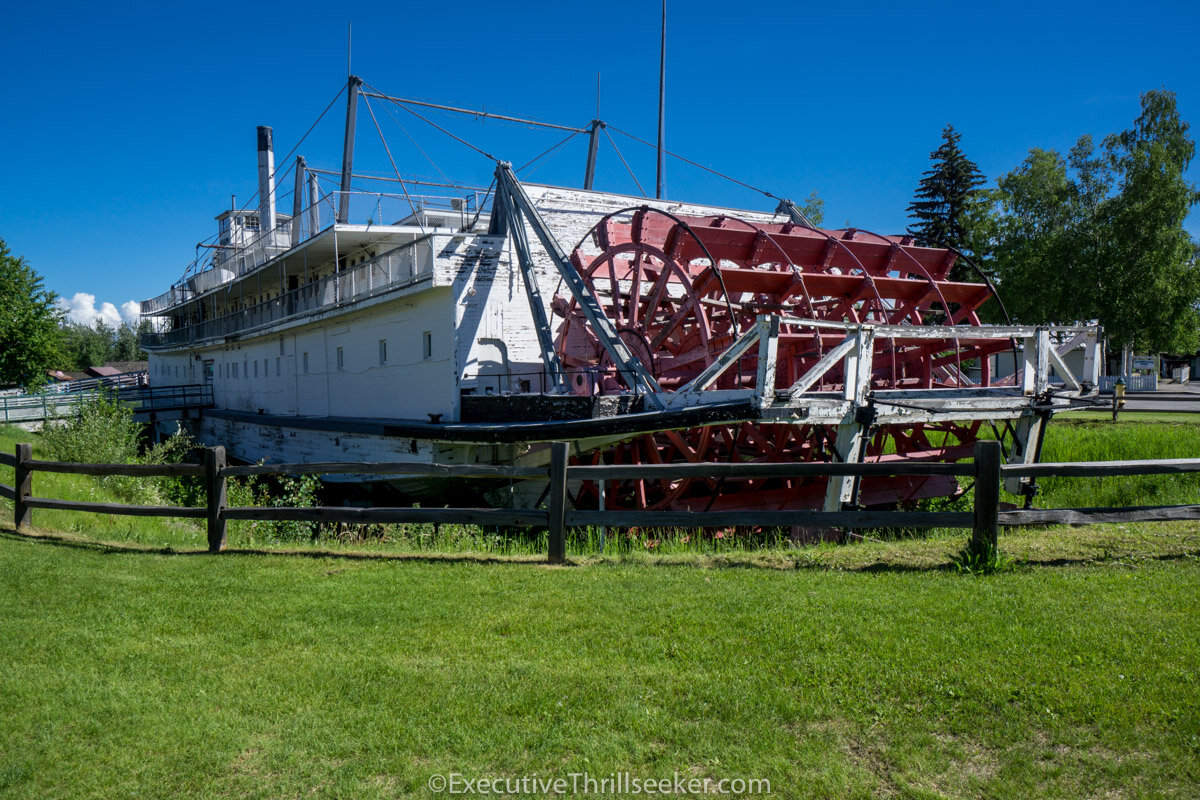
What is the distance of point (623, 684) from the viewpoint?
348 centimetres

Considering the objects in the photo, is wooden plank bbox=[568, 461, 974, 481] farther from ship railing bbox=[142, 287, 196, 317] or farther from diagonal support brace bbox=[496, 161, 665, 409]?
ship railing bbox=[142, 287, 196, 317]

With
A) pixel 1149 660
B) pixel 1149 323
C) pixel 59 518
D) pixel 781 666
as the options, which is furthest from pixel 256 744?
pixel 1149 323

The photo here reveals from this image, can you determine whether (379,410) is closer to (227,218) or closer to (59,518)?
(59,518)

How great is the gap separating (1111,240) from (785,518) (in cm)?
2895

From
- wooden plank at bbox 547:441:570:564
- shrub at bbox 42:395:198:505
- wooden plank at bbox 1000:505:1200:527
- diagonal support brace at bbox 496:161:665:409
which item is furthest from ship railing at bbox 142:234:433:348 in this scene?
wooden plank at bbox 1000:505:1200:527

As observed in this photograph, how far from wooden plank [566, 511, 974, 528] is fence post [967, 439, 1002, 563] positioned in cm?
8

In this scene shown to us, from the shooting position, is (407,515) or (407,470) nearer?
(407,515)

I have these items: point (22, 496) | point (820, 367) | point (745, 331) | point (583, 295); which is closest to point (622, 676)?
point (820, 367)

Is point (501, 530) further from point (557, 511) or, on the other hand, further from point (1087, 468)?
point (1087, 468)

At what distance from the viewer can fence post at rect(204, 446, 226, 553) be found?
6.47 metres

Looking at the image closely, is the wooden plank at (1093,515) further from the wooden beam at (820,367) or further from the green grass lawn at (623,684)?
the wooden beam at (820,367)

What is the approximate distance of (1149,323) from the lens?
94.0 feet

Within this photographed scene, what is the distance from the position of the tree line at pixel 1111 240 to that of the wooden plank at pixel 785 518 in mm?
26060

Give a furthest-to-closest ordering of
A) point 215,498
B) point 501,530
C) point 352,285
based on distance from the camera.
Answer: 1. point 352,285
2. point 501,530
3. point 215,498
